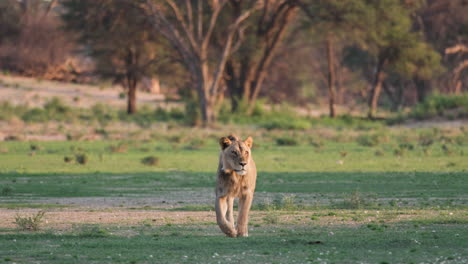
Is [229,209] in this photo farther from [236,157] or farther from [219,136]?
[219,136]

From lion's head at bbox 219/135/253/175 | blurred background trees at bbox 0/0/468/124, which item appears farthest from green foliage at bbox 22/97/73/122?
lion's head at bbox 219/135/253/175

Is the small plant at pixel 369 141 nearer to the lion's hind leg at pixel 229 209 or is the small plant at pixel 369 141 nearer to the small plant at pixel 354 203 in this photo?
the small plant at pixel 354 203

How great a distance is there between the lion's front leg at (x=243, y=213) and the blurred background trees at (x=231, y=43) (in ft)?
109

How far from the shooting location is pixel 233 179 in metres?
10.7

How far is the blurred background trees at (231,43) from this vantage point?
1768 inches

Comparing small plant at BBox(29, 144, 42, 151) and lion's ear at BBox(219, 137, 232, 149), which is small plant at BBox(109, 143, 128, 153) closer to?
small plant at BBox(29, 144, 42, 151)

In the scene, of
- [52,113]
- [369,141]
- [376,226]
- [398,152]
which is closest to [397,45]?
[369,141]

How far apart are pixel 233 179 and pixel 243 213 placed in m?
0.46

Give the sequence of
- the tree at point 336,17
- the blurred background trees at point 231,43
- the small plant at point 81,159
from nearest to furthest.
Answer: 1. the small plant at point 81,159
2. the tree at point 336,17
3. the blurred background trees at point 231,43

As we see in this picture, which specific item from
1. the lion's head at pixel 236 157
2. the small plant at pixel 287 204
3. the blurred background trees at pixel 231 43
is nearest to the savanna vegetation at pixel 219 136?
the small plant at pixel 287 204

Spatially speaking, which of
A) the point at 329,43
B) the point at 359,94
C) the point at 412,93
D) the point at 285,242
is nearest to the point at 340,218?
the point at 285,242

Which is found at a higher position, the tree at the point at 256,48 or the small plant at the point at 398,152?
the tree at the point at 256,48

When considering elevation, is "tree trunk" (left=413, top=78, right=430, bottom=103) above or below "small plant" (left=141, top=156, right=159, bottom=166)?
above

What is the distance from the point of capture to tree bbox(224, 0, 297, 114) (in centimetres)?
4944
